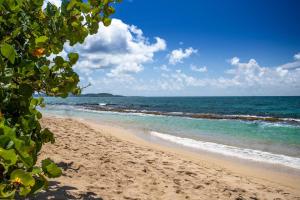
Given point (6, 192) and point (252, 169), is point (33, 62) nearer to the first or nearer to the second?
point (6, 192)

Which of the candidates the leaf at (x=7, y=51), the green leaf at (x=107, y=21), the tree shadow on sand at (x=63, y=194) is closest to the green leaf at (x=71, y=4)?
the green leaf at (x=107, y=21)

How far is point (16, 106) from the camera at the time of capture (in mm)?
1938

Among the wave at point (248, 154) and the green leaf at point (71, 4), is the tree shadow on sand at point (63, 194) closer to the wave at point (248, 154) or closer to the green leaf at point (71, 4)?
the green leaf at point (71, 4)

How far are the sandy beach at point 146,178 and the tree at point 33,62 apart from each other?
8.80 ft

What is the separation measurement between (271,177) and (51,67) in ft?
23.2

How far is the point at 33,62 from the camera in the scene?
1896 mm

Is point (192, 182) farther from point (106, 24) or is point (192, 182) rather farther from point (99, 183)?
point (106, 24)

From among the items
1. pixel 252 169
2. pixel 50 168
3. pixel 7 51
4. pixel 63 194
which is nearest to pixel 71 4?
pixel 7 51

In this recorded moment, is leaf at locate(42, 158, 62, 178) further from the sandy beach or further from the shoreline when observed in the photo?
the shoreline

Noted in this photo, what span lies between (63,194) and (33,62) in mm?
3347

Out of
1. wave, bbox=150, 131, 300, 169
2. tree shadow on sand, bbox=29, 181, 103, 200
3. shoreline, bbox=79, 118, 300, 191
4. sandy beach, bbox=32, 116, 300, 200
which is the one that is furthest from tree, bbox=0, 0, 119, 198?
wave, bbox=150, 131, 300, 169

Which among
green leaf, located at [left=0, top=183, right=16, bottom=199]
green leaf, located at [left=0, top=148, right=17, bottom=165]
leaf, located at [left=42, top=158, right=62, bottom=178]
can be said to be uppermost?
green leaf, located at [left=0, top=148, right=17, bottom=165]

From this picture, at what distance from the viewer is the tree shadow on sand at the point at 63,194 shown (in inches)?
176

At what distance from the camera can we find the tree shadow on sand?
4.47m
